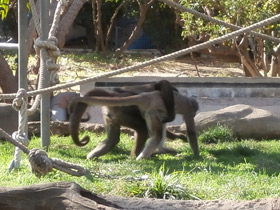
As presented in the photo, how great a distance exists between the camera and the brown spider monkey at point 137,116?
884 cm

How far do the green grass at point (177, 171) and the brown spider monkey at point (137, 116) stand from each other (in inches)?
6.9

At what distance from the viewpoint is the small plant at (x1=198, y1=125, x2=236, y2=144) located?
1016cm

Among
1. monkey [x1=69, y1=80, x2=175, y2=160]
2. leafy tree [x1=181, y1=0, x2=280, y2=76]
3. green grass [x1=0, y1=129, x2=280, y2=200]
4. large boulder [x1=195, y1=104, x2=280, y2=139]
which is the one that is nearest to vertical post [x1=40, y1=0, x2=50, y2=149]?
green grass [x1=0, y1=129, x2=280, y2=200]

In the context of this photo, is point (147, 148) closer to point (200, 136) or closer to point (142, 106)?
point (142, 106)

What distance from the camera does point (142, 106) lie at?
29.8ft

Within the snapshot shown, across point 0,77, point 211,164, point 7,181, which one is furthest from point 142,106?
point 0,77

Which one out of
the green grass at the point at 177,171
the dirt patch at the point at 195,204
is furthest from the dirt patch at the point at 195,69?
the dirt patch at the point at 195,204

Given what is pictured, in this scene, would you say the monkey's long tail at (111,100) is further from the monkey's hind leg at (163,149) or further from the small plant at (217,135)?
the small plant at (217,135)

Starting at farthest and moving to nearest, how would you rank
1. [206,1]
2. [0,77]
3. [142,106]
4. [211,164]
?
[206,1]
[0,77]
[142,106]
[211,164]

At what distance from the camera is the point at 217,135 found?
10.2 metres

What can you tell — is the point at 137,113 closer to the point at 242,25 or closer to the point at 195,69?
the point at 242,25

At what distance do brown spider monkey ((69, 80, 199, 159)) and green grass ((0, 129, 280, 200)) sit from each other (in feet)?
0.57

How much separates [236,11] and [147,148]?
680 centimetres

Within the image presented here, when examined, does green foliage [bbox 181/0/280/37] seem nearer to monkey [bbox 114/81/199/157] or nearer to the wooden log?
monkey [bbox 114/81/199/157]
